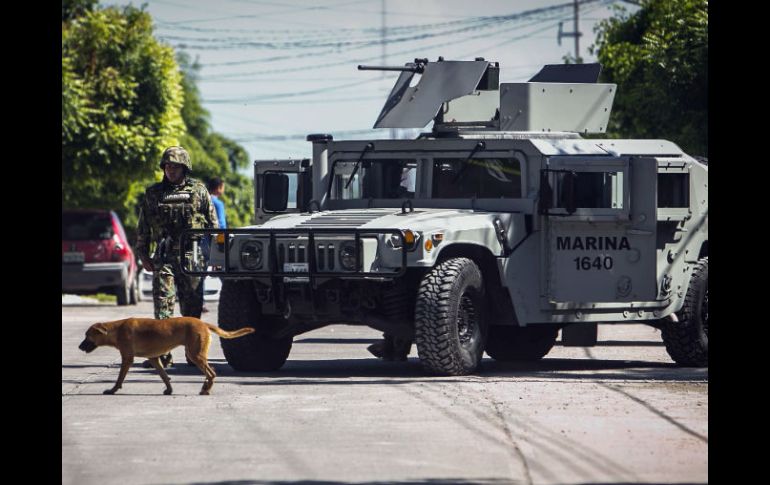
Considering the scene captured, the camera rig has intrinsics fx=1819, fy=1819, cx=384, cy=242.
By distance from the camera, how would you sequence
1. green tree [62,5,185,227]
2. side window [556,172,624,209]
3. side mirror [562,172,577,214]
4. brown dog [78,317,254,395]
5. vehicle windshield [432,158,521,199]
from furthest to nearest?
1. green tree [62,5,185,227]
2. vehicle windshield [432,158,521,199]
3. side window [556,172,624,209]
4. side mirror [562,172,577,214]
5. brown dog [78,317,254,395]

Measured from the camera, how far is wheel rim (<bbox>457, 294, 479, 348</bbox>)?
13.6 m

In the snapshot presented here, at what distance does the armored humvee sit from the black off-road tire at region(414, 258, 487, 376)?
1cm

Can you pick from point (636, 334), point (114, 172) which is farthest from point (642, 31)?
point (636, 334)

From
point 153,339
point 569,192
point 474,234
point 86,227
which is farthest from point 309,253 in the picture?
point 86,227

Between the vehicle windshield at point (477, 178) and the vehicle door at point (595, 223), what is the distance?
1.22ft

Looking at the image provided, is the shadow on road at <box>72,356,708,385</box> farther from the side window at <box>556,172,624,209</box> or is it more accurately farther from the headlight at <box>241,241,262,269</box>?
the side window at <box>556,172,624,209</box>

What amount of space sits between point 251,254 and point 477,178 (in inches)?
85.0

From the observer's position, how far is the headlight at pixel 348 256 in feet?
43.1

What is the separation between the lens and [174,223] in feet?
47.8

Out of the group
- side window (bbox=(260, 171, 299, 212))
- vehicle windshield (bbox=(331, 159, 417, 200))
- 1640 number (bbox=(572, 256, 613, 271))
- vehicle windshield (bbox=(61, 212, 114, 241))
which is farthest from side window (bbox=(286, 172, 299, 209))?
vehicle windshield (bbox=(61, 212, 114, 241))

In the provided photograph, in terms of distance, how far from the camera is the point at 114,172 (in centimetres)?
3300

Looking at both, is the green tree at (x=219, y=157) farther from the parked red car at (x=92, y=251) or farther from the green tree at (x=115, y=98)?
the parked red car at (x=92, y=251)
